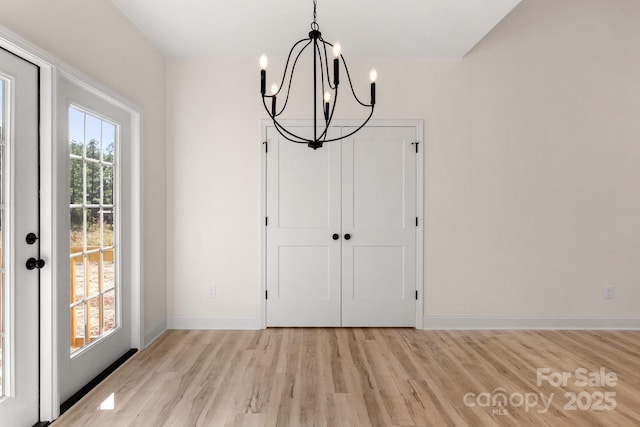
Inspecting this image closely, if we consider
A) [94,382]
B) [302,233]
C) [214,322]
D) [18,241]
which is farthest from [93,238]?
[302,233]

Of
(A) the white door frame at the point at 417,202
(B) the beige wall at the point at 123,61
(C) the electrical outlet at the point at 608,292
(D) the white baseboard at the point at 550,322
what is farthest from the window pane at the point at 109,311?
(C) the electrical outlet at the point at 608,292

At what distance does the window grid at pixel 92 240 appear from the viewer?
90.0 inches

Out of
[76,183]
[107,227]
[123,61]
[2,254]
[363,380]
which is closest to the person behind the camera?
[2,254]

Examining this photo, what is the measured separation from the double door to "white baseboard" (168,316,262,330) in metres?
0.20

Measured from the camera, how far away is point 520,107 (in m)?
3.48

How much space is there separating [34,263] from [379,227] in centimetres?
270

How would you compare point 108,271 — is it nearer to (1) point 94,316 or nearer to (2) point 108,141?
(1) point 94,316

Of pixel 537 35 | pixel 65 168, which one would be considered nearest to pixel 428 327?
pixel 537 35

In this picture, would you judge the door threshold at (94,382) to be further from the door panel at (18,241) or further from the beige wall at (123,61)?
the beige wall at (123,61)

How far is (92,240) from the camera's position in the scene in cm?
247

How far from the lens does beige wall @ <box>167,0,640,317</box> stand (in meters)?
3.47

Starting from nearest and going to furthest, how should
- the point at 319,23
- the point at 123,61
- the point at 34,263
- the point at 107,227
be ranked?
the point at 34,263 → the point at 107,227 → the point at 123,61 → the point at 319,23

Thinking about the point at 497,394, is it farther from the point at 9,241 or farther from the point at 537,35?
the point at 537,35

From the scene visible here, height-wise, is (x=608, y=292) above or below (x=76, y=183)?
below
